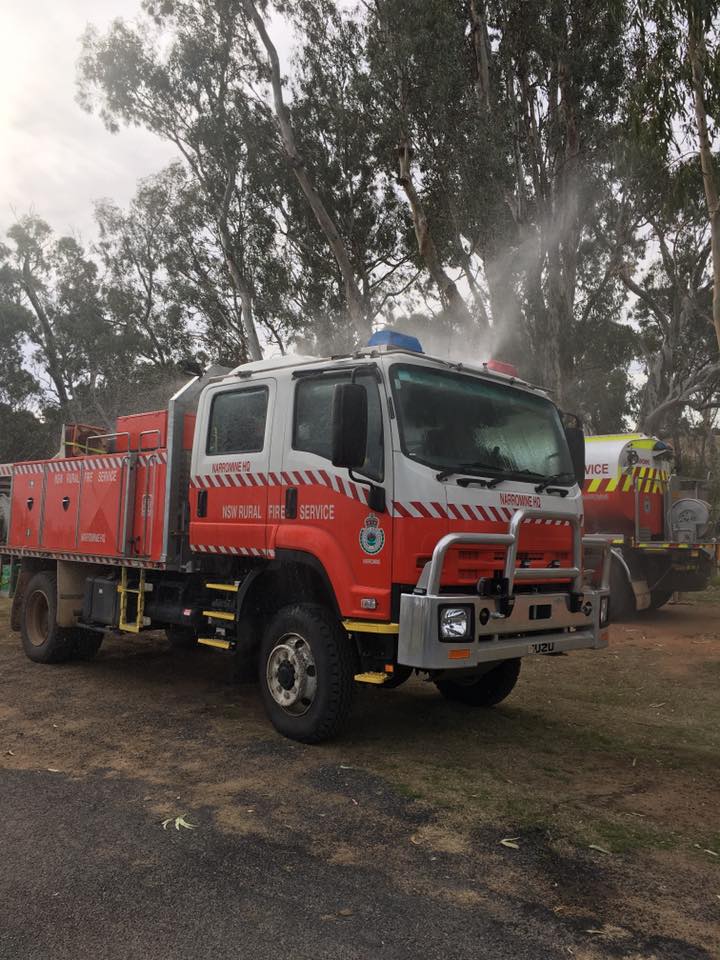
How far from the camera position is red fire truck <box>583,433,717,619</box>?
11.9 meters

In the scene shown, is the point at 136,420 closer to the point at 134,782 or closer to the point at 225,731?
the point at 225,731

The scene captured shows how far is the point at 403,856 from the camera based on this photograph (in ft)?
11.8

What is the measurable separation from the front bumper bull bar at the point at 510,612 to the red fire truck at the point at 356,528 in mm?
13

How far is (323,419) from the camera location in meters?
5.32

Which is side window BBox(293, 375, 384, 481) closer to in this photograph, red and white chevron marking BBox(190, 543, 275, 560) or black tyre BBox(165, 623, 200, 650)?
red and white chevron marking BBox(190, 543, 275, 560)

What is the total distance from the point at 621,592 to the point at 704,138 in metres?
6.55

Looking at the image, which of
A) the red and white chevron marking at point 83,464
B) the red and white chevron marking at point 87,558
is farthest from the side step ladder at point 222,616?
the red and white chevron marking at point 83,464

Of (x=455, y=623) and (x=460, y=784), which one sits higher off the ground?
(x=455, y=623)

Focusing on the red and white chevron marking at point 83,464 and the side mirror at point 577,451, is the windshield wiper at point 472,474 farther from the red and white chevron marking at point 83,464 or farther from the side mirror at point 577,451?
the red and white chevron marking at point 83,464

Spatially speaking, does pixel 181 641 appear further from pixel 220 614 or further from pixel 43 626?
pixel 220 614

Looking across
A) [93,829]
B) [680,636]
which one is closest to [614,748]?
[93,829]

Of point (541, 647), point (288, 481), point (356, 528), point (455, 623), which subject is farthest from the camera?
point (288, 481)

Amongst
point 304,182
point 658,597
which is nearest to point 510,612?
point 658,597

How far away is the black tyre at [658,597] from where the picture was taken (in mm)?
12795
